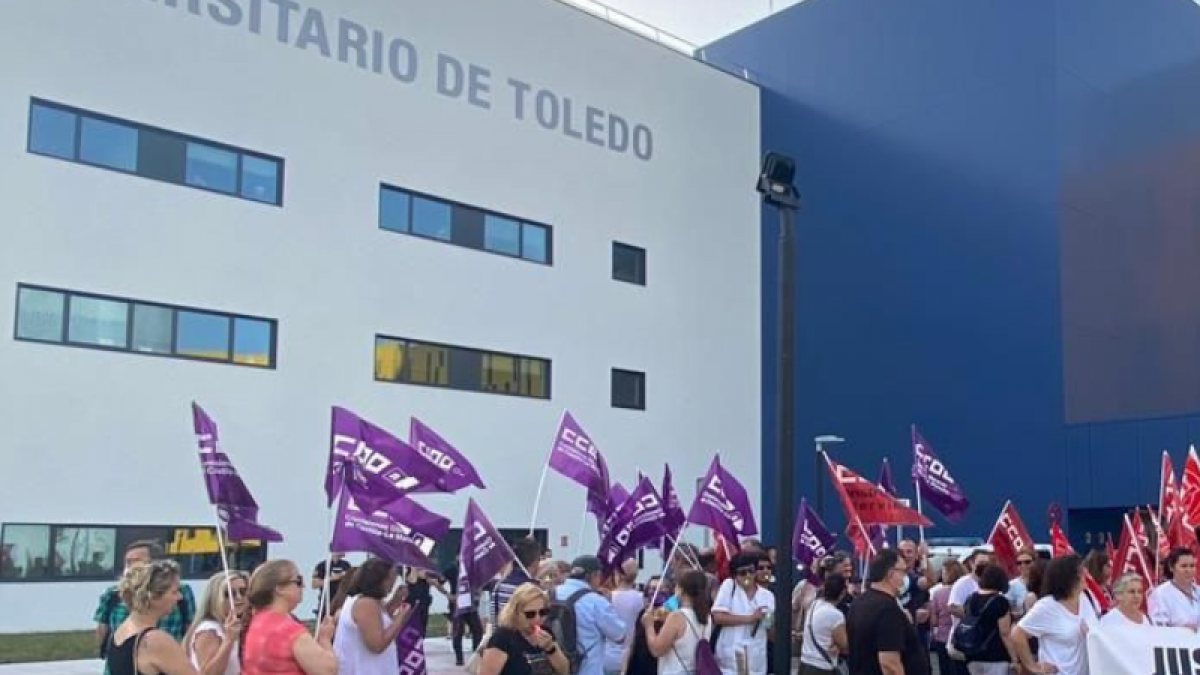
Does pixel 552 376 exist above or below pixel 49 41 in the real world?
below

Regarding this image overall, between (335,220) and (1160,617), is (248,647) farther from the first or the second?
(335,220)

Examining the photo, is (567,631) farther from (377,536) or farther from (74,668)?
(74,668)

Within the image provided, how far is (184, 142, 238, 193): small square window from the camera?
24.8m

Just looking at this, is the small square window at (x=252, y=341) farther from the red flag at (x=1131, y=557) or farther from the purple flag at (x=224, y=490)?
the red flag at (x=1131, y=557)

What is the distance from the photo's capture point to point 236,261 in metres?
25.2

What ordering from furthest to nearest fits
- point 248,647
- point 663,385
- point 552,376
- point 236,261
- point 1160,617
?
1. point 663,385
2. point 552,376
3. point 236,261
4. point 1160,617
5. point 248,647

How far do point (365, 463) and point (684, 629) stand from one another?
3108mm

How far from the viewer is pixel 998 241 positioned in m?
31.4

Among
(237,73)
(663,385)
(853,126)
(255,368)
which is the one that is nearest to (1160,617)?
(255,368)

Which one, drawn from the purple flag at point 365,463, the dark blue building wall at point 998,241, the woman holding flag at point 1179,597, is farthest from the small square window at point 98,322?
the woman holding flag at point 1179,597

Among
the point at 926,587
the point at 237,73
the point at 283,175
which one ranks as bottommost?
the point at 926,587

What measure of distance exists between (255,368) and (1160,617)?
1916 centimetres

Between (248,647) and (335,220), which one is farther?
(335,220)

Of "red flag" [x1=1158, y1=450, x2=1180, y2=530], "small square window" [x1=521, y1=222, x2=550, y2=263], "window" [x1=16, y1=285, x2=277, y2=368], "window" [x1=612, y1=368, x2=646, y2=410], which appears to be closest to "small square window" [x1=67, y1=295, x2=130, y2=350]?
"window" [x1=16, y1=285, x2=277, y2=368]
